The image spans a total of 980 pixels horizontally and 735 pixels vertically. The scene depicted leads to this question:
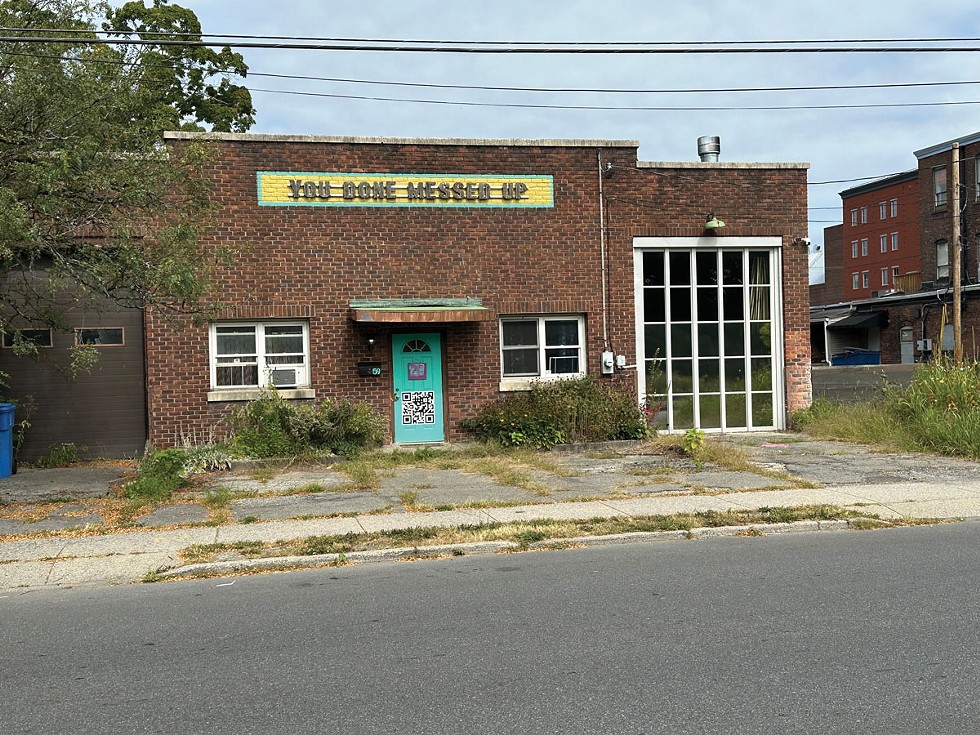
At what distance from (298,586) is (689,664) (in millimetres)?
3467

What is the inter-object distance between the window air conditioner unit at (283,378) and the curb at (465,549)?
27.3ft

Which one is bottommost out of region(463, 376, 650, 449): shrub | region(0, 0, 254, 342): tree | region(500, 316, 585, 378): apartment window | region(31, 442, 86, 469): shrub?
region(31, 442, 86, 469): shrub

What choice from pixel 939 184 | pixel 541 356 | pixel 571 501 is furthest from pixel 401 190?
pixel 939 184

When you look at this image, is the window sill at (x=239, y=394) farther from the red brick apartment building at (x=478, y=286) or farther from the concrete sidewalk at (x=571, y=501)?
the concrete sidewalk at (x=571, y=501)

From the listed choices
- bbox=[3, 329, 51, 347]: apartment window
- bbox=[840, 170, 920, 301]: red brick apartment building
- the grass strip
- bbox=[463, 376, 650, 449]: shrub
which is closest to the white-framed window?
bbox=[463, 376, 650, 449]: shrub

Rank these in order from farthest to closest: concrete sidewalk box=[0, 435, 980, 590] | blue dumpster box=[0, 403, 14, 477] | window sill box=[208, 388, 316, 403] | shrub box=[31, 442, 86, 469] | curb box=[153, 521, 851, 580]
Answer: window sill box=[208, 388, 316, 403], shrub box=[31, 442, 86, 469], blue dumpster box=[0, 403, 14, 477], concrete sidewalk box=[0, 435, 980, 590], curb box=[153, 521, 851, 580]

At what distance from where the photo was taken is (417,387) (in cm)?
1684

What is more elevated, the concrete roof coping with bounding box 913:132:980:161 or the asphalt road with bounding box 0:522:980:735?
the concrete roof coping with bounding box 913:132:980:161

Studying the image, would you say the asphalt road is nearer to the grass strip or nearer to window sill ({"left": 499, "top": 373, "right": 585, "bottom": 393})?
the grass strip

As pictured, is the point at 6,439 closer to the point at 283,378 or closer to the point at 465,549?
the point at 283,378

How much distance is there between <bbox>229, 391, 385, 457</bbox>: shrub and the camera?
578 inches

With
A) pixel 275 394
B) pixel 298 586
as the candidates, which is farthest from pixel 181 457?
pixel 298 586

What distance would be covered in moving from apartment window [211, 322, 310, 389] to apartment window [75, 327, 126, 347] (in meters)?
1.56

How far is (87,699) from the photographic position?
4.84m
